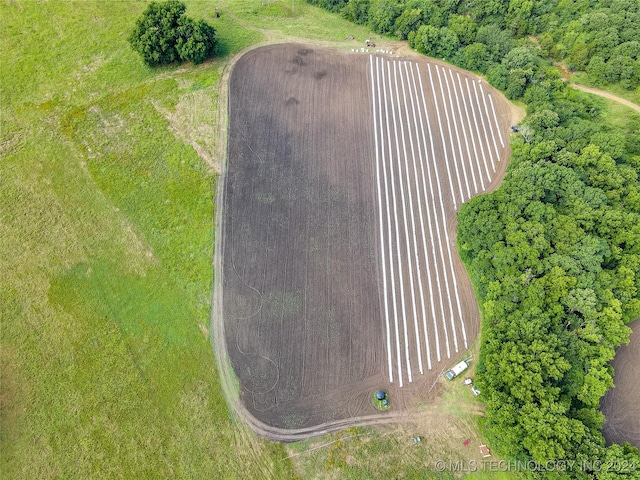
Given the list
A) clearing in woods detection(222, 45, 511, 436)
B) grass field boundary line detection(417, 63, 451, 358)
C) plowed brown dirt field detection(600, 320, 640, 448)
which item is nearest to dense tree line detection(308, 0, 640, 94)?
clearing in woods detection(222, 45, 511, 436)

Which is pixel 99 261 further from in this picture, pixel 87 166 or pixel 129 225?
pixel 87 166

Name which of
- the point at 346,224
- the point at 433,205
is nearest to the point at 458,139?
the point at 433,205

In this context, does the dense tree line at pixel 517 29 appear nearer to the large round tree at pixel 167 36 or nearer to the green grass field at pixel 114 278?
the green grass field at pixel 114 278

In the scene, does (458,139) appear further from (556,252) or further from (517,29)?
(517,29)

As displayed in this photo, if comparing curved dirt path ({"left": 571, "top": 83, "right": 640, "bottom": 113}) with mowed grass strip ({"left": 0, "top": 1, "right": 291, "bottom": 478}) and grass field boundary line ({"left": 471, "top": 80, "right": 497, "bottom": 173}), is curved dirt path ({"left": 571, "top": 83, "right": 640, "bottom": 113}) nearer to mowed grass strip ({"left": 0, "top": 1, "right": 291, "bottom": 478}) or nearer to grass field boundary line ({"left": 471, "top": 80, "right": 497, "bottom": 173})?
grass field boundary line ({"left": 471, "top": 80, "right": 497, "bottom": 173})

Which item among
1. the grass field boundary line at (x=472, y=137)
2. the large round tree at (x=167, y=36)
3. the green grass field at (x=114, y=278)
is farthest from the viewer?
the large round tree at (x=167, y=36)

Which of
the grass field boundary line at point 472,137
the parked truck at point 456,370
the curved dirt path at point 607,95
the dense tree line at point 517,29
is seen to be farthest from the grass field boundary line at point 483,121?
the parked truck at point 456,370
